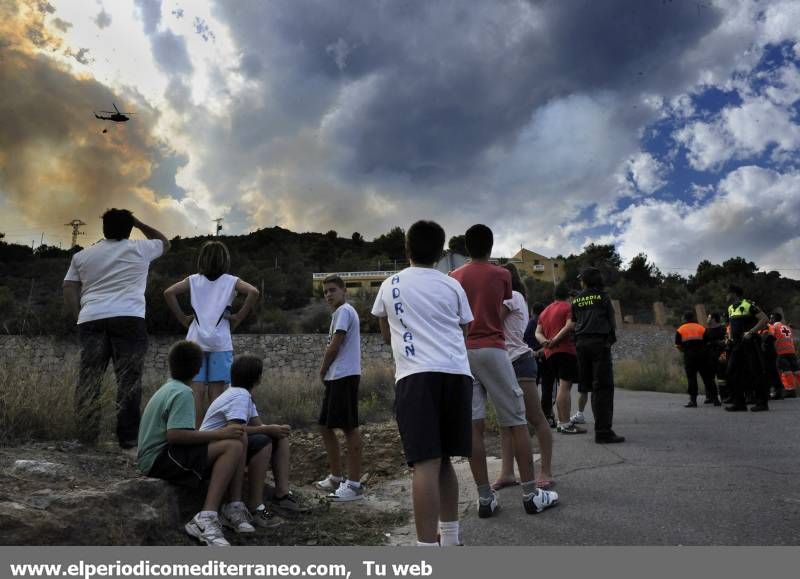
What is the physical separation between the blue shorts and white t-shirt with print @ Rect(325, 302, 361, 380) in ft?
2.83

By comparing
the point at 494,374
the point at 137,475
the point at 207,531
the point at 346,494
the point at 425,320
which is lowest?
the point at 346,494

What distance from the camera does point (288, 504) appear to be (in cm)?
475

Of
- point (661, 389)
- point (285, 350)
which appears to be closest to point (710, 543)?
point (661, 389)

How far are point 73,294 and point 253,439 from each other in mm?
2081

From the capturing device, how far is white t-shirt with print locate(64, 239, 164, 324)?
Result: 5.14m

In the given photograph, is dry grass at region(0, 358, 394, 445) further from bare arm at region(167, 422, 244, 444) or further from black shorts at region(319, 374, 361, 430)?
black shorts at region(319, 374, 361, 430)

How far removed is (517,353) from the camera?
5.59 meters

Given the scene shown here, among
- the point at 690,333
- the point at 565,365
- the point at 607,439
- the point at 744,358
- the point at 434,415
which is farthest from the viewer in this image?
the point at 690,333

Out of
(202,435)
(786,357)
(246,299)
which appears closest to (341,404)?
(246,299)

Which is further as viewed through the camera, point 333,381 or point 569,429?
point 569,429

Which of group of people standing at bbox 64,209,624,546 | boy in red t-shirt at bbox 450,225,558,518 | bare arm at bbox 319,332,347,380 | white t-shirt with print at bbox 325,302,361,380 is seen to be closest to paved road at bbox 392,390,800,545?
boy in red t-shirt at bbox 450,225,558,518

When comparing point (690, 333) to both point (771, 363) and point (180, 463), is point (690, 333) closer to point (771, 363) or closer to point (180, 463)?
point (771, 363)

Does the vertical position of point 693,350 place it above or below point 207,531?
above
